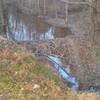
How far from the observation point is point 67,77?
41.9 feet

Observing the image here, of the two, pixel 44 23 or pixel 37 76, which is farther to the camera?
pixel 44 23

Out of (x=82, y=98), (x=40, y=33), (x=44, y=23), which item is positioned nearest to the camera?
(x=82, y=98)

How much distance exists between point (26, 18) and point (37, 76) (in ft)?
64.6

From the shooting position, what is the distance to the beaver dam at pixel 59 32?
559 inches

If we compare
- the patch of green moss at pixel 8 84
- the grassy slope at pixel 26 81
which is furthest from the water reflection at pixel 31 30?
the patch of green moss at pixel 8 84

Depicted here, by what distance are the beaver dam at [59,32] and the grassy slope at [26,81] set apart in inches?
114

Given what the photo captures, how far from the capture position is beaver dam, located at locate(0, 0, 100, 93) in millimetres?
14211

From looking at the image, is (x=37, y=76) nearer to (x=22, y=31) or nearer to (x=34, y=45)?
(x=34, y=45)

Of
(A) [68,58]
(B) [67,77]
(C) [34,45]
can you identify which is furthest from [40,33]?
(B) [67,77]

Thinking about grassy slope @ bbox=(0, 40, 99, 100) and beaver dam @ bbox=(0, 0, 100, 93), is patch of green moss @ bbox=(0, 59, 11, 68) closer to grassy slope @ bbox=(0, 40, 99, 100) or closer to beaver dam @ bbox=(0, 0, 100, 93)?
grassy slope @ bbox=(0, 40, 99, 100)

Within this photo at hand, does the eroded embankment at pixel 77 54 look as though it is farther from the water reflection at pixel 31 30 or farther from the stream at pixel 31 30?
the water reflection at pixel 31 30

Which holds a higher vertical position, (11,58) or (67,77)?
(11,58)

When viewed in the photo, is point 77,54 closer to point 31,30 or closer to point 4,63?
point 4,63

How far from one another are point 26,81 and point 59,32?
559 inches
